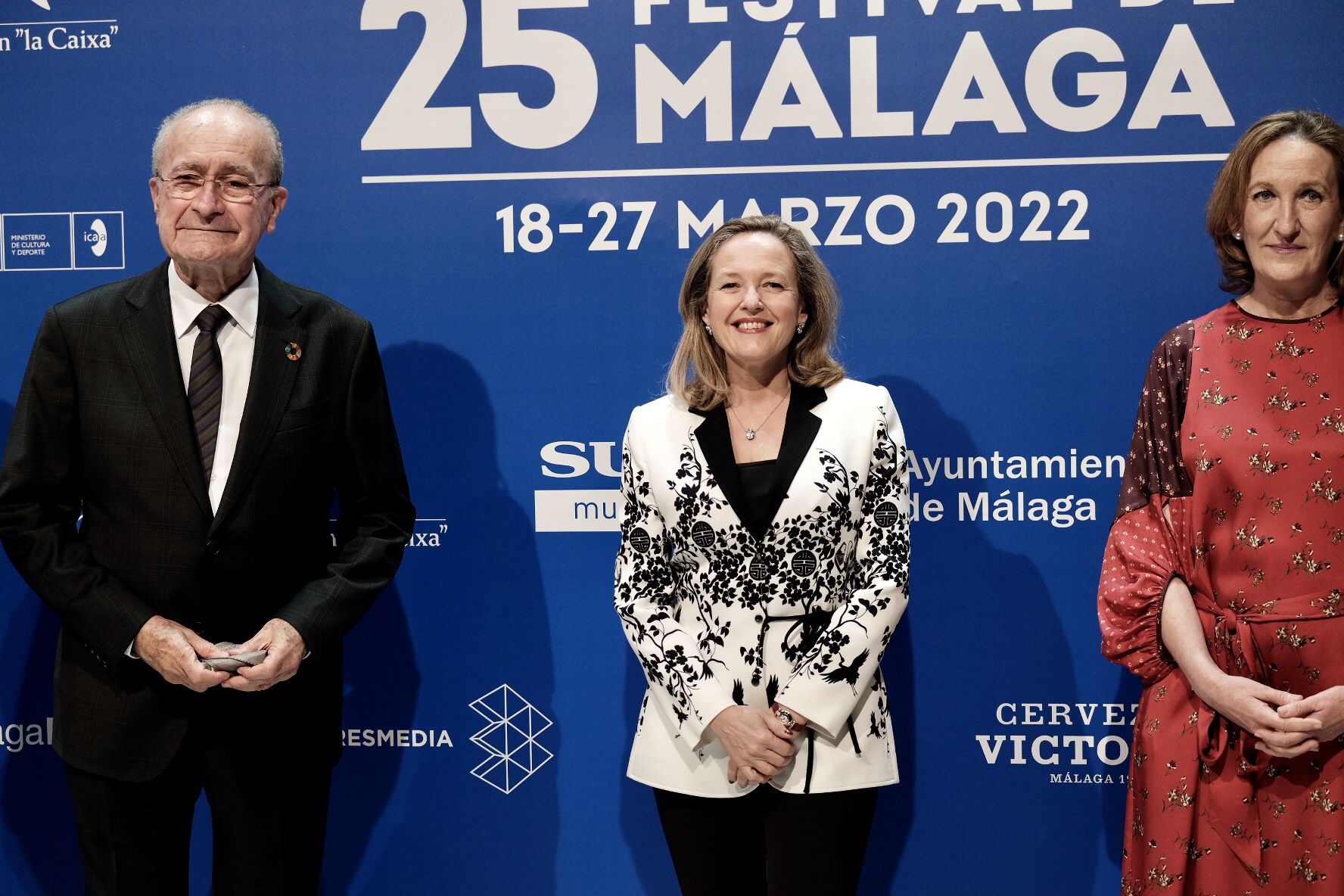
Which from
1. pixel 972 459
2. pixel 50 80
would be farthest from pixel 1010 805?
pixel 50 80

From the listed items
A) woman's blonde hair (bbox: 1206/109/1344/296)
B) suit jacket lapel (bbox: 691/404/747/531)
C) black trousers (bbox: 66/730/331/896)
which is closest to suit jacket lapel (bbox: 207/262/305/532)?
black trousers (bbox: 66/730/331/896)

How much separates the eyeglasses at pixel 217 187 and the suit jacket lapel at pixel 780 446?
0.92m

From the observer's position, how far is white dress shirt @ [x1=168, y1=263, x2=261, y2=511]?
2.21m

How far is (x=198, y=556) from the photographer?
2174mm

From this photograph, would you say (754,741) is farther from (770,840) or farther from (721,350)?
(721,350)

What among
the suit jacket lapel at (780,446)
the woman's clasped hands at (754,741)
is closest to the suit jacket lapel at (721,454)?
the suit jacket lapel at (780,446)

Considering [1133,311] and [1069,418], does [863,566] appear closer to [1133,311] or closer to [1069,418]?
[1069,418]

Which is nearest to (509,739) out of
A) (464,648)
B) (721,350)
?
(464,648)

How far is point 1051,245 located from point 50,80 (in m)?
2.49

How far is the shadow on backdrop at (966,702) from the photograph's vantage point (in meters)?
2.90

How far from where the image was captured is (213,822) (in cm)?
224

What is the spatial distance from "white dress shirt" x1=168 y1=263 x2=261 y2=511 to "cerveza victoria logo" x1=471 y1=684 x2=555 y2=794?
105 cm

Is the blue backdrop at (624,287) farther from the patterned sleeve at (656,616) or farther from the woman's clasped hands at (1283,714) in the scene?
the woman's clasped hands at (1283,714)

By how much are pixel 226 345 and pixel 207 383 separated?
0.30 feet
